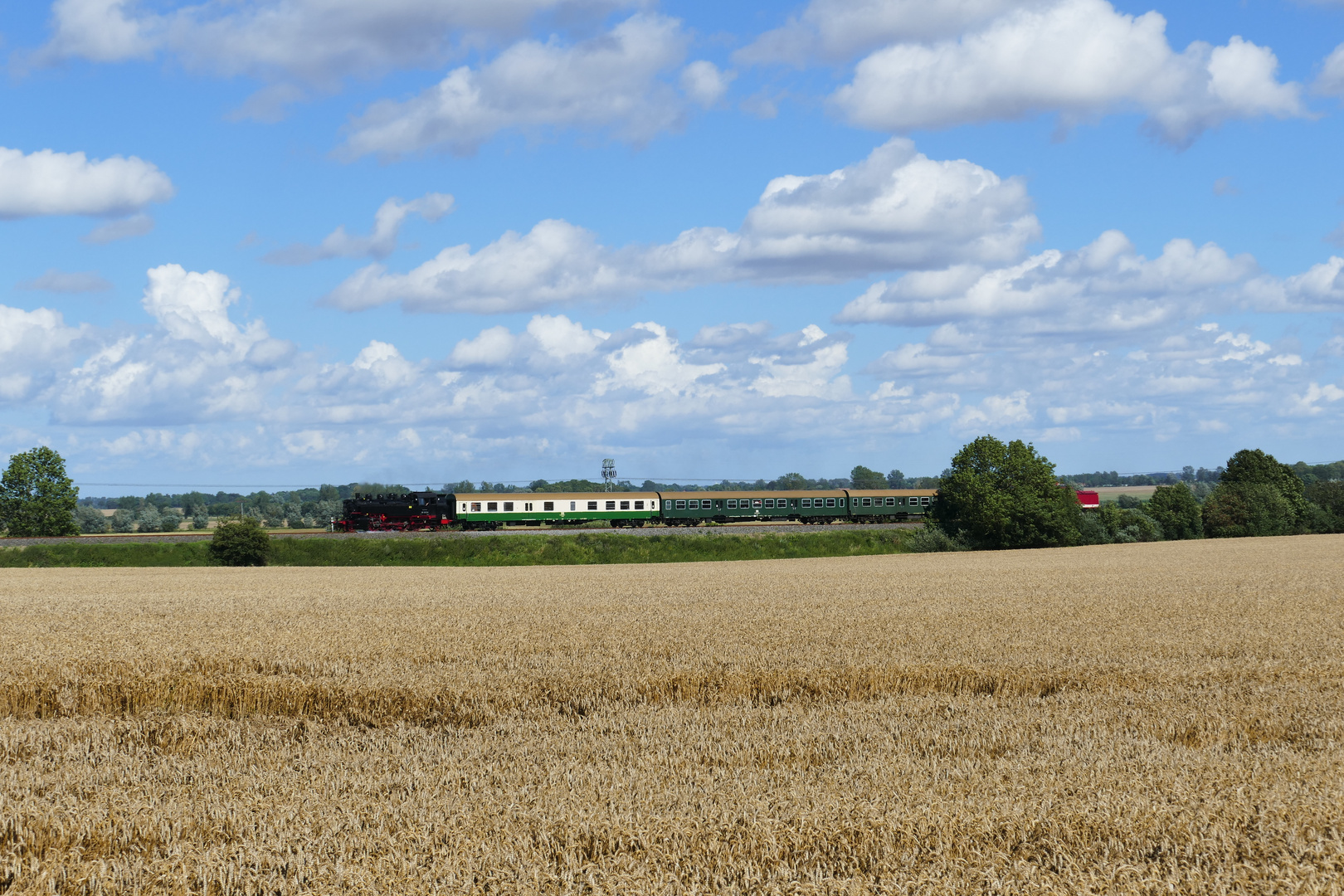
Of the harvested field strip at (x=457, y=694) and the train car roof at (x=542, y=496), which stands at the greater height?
the train car roof at (x=542, y=496)

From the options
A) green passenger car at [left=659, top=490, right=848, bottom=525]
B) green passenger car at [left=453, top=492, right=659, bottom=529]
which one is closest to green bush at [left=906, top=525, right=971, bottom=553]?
green passenger car at [left=659, top=490, right=848, bottom=525]

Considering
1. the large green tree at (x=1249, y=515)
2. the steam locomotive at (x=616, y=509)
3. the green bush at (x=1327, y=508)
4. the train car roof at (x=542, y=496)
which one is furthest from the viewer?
the green bush at (x=1327, y=508)

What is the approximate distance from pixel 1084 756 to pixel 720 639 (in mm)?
9608

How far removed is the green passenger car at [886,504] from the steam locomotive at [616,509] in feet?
0.24

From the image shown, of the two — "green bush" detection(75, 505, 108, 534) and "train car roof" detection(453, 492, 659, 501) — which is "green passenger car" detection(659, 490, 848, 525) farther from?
"green bush" detection(75, 505, 108, 534)

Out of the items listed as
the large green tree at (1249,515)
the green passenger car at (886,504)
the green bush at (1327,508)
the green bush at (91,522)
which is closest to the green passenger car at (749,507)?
the green passenger car at (886,504)

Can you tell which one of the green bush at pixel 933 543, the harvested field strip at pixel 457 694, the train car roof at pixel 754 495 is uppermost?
the train car roof at pixel 754 495

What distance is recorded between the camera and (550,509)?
287 ft

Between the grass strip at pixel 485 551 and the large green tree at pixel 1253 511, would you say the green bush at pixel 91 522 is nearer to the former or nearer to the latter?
the grass strip at pixel 485 551

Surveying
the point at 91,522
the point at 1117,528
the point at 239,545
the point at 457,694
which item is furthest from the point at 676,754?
the point at 91,522

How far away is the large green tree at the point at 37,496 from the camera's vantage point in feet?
343

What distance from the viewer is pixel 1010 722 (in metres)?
11.0

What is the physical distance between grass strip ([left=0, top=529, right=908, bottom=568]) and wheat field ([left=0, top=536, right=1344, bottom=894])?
149 feet

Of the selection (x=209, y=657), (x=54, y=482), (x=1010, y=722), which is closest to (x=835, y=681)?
(x=1010, y=722)
